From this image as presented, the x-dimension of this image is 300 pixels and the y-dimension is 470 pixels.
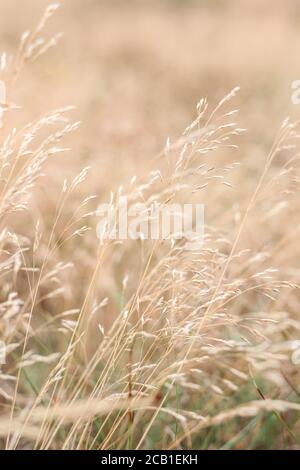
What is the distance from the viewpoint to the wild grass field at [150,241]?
5.49 feet

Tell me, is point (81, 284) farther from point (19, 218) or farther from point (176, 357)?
point (176, 357)

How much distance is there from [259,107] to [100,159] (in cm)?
234

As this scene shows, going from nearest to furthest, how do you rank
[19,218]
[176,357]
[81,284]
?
[176,357] → [81,284] → [19,218]

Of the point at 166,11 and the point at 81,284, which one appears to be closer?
the point at 81,284

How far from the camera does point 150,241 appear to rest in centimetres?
297

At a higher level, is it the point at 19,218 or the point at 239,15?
the point at 239,15

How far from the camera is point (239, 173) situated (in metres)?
3.80

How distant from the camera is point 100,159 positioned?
12.4 ft

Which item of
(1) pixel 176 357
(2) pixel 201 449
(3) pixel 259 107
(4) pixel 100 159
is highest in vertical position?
(3) pixel 259 107

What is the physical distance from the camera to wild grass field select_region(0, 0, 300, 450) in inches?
65.9

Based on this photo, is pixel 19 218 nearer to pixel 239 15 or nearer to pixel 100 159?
pixel 100 159
